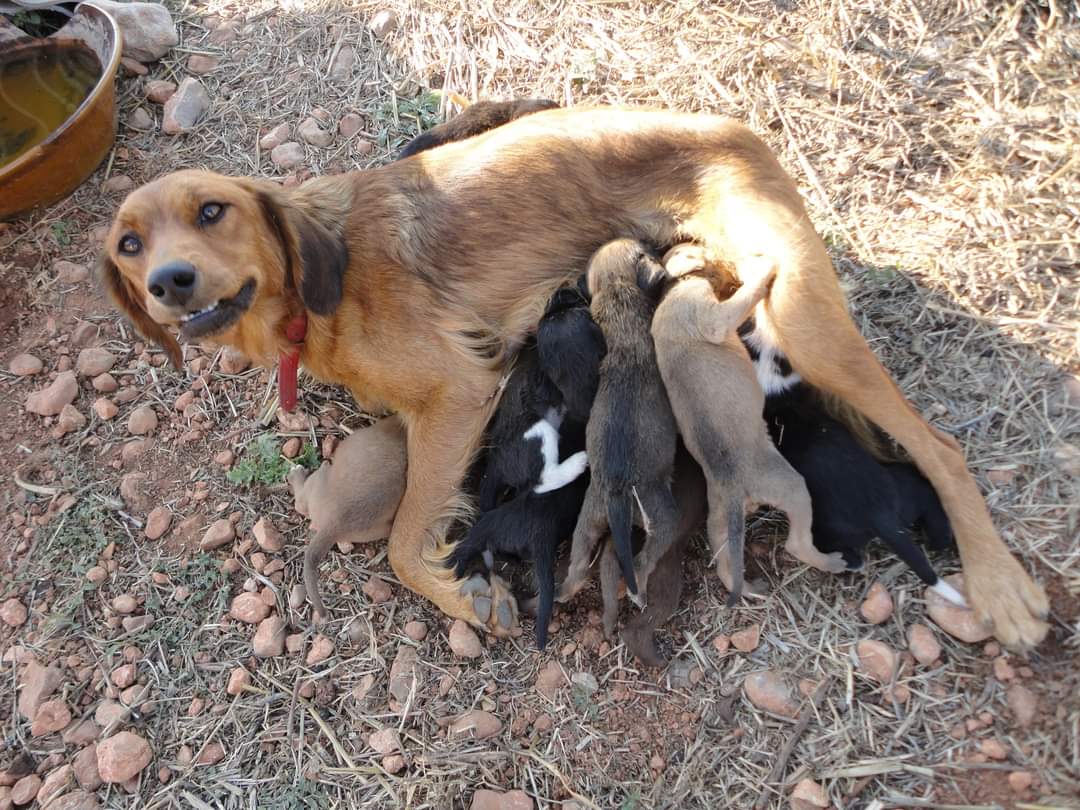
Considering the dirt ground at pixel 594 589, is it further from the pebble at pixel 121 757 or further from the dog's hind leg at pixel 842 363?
the dog's hind leg at pixel 842 363

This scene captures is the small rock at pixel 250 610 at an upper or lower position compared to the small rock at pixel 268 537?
lower

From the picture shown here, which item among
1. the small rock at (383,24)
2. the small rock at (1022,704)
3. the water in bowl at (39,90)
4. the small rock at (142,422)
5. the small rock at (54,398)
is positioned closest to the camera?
the small rock at (1022,704)

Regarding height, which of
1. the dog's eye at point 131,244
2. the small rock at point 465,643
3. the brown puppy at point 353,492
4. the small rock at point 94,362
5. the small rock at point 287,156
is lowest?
the small rock at point 94,362

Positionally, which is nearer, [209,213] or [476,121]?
[209,213]

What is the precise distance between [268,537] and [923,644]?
2901 millimetres

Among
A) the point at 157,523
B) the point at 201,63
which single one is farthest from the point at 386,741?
the point at 201,63

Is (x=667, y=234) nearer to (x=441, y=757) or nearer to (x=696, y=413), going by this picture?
(x=696, y=413)

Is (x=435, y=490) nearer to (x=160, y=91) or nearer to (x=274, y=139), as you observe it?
(x=274, y=139)

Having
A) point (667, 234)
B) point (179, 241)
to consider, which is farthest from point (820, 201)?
point (179, 241)

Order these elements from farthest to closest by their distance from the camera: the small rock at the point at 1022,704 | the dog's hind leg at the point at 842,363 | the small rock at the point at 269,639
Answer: the small rock at the point at 269,639
the dog's hind leg at the point at 842,363
the small rock at the point at 1022,704

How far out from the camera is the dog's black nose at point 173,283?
3113 millimetres

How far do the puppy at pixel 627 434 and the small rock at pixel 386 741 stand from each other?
0.91m

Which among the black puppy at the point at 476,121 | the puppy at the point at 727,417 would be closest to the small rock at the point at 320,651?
the puppy at the point at 727,417

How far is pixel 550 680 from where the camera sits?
3.37 metres
